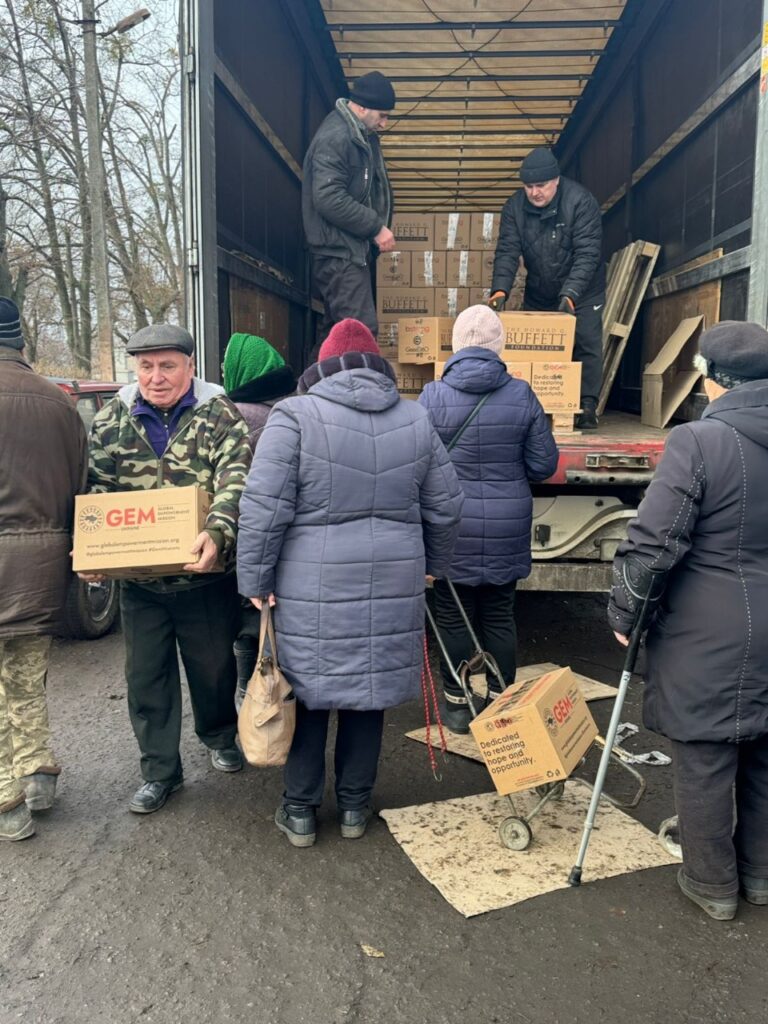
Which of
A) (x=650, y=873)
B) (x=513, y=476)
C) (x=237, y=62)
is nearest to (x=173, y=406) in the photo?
(x=513, y=476)

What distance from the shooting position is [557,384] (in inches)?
179

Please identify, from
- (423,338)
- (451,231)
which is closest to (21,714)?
(423,338)

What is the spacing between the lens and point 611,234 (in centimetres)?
740

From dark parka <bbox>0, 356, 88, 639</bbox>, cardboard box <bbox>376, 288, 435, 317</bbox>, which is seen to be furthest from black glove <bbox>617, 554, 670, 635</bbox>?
cardboard box <bbox>376, 288, 435, 317</bbox>

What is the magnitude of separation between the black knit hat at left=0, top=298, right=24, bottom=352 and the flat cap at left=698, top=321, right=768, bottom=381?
2.38m

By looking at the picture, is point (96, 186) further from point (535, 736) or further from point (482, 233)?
point (535, 736)

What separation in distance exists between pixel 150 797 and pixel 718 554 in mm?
2280

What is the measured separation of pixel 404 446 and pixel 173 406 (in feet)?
3.11

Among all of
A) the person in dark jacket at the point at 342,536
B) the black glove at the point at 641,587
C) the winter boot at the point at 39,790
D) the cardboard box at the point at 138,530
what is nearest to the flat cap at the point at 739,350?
the black glove at the point at 641,587

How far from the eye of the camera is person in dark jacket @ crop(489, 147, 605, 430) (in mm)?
5324

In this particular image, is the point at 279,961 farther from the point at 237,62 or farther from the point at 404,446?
the point at 237,62

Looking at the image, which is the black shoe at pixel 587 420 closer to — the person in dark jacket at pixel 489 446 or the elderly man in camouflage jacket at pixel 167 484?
the person in dark jacket at pixel 489 446

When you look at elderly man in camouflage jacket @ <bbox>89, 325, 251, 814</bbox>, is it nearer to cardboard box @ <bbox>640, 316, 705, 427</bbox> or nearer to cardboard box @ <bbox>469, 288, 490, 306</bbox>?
cardboard box @ <bbox>640, 316, 705, 427</bbox>

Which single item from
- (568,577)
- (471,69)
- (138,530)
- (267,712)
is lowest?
(267,712)
